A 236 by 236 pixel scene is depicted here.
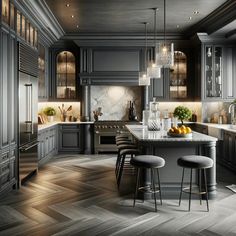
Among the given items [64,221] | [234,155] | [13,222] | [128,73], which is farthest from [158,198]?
[128,73]

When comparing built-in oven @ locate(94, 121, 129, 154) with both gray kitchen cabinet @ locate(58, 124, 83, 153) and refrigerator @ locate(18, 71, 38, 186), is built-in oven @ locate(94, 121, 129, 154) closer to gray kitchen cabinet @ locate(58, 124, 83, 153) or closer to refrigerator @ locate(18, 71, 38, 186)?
gray kitchen cabinet @ locate(58, 124, 83, 153)

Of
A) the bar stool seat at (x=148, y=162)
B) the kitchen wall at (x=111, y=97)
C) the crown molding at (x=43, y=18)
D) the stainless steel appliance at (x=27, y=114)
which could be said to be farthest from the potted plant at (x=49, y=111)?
the bar stool seat at (x=148, y=162)

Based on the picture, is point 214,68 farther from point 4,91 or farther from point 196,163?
point 4,91

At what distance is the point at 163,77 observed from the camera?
8.63 meters

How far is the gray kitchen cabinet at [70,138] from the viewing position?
27.8ft

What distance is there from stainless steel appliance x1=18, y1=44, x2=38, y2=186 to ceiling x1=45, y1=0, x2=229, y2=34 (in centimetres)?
125

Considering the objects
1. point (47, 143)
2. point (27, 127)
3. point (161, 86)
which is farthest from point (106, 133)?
point (27, 127)

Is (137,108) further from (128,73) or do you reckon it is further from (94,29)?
(94,29)

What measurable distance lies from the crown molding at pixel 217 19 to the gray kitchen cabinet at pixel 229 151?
2.24 m

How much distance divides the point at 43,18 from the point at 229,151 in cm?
457

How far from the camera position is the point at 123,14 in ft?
21.8

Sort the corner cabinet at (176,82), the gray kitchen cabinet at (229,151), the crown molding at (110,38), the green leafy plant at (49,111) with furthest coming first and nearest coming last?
1. the corner cabinet at (176,82)
2. the crown molding at (110,38)
3. the green leafy plant at (49,111)
4. the gray kitchen cabinet at (229,151)

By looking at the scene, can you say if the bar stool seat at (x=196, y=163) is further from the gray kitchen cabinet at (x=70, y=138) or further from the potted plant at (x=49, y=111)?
the potted plant at (x=49, y=111)

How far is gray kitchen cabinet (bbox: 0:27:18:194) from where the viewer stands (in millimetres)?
4336
